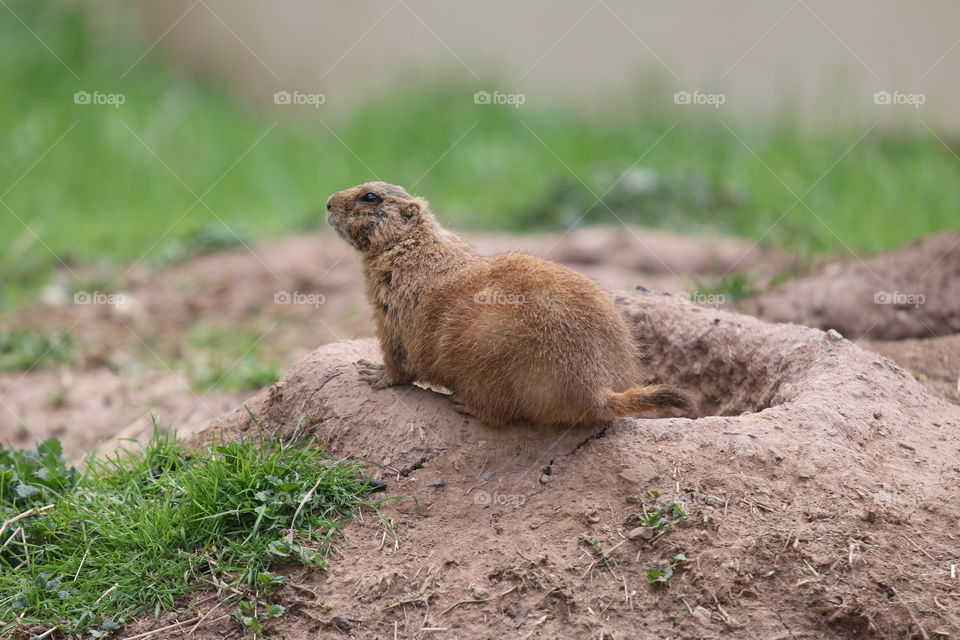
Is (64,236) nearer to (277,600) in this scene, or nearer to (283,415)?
(283,415)

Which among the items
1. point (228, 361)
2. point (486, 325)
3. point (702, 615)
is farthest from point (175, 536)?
point (228, 361)

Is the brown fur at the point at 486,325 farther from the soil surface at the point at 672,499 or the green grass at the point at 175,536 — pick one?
the green grass at the point at 175,536

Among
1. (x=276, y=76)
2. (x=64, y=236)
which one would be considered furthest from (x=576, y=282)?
(x=276, y=76)

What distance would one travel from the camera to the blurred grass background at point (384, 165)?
31.3 feet

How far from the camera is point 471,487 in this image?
3764 millimetres
